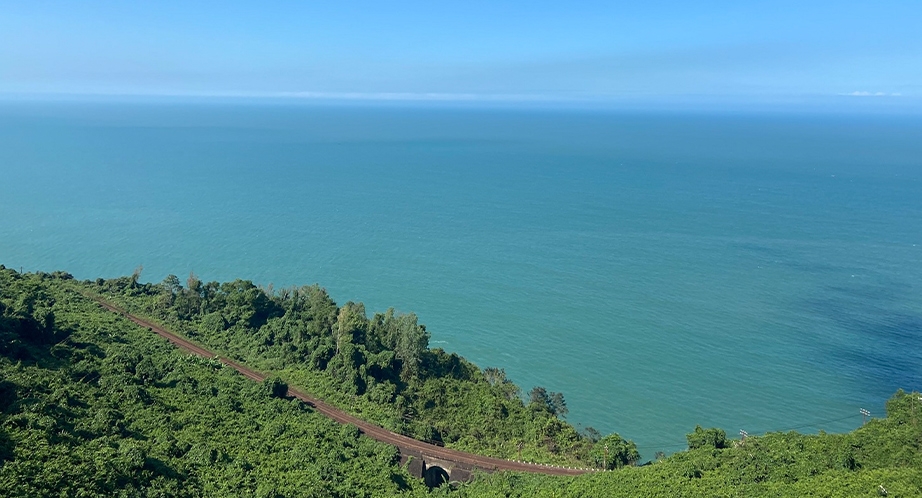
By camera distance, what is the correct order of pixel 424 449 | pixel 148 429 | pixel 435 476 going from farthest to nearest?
pixel 424 449 → pixel 435 476 → pixel 148 429

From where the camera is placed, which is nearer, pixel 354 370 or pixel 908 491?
pixel 908 491

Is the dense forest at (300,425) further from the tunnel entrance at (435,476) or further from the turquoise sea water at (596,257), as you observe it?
the turquoise sea water at (596,257)

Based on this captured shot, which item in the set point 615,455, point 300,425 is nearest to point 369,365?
point 300,425

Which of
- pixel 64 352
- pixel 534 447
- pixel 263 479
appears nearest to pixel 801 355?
pixel 534 447

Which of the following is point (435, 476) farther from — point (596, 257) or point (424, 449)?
point (596, 257)

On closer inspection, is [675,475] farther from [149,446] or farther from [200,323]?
[200,323]

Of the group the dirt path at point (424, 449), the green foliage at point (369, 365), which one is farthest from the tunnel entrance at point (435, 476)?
→ the green foliage at point (369, 365)

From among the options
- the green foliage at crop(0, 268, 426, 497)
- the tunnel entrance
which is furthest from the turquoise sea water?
the green foliage at crop(0, 268, 426, 497)
